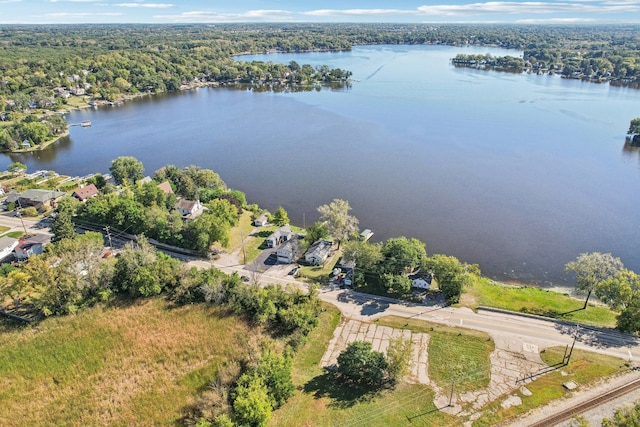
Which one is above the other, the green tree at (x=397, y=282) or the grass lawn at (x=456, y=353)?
the green tree at (x=397, y=282)

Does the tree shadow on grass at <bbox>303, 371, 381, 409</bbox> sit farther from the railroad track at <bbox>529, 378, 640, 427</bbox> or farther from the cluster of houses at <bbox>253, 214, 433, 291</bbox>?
the cluster of houses at <bbox>253, 214, 433, 291</bbox>

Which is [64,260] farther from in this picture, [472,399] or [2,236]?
[472,399]

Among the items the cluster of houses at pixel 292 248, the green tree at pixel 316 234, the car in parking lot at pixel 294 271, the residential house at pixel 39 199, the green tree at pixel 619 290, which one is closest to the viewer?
the green tree at pixel 619 290

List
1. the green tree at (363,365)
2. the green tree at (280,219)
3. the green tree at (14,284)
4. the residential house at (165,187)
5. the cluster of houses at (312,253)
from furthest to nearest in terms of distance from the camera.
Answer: the residential house at (165,187) < the green tree at (280,219) < the cluster of houses at (312,253) < the green tree at (14,284) < the green tree at (363,365)

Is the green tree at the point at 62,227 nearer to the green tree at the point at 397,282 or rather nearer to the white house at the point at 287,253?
the white house at the point at 287,253

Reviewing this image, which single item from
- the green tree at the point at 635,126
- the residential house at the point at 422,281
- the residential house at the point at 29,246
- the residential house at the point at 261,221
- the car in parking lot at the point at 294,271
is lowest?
the car in parking lot at the point at 294,271

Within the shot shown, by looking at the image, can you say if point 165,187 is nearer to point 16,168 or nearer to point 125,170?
point 125,170

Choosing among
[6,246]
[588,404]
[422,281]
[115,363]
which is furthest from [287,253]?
[6,246]

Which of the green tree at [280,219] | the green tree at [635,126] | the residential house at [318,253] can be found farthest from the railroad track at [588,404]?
the green tree at [635,126]
